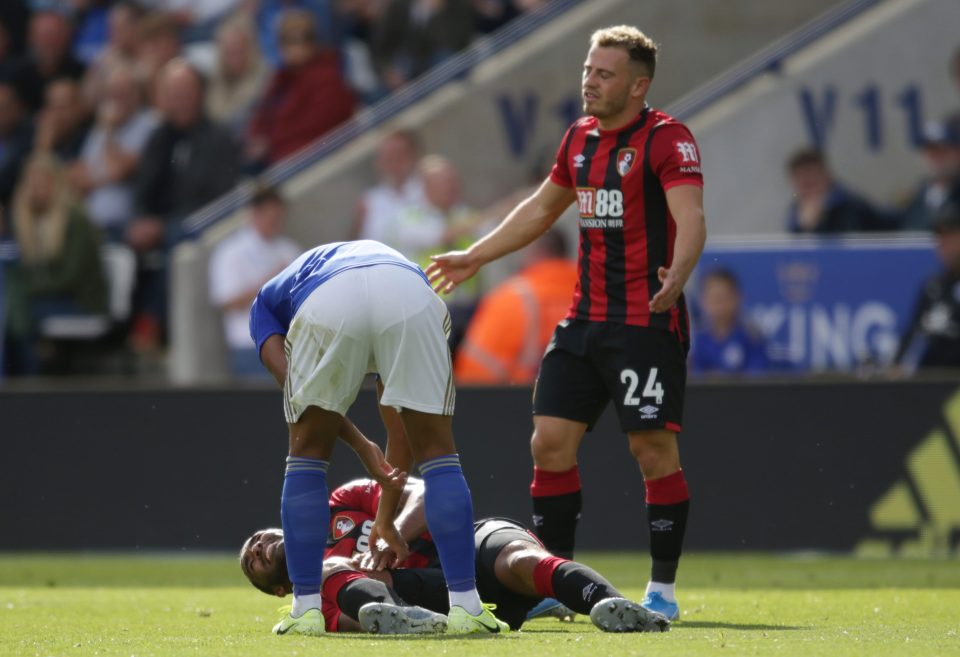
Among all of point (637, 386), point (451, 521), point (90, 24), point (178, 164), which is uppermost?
point (90, 24)

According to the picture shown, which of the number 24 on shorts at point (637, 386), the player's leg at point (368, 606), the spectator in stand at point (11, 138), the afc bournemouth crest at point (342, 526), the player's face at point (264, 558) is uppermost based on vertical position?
the spectator in stand at point (11, 138)

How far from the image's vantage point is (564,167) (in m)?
7.09

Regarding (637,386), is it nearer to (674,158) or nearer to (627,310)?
(627,310)

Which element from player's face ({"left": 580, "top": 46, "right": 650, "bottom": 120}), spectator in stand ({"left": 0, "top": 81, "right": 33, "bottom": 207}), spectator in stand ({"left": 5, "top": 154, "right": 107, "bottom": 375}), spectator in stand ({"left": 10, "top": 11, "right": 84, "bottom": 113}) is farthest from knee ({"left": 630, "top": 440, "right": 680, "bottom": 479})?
spectator in stand ({"left": 10, "top": 11, "right": 84, "bottom": 113})

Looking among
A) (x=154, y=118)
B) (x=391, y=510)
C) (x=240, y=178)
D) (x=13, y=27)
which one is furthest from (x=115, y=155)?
(x=391, y=510)

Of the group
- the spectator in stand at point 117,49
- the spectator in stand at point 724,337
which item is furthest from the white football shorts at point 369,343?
the spectator in stand at point 117,49

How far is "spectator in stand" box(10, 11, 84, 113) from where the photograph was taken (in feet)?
54.9

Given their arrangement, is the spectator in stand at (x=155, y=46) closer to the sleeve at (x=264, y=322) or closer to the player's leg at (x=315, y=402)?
the sleeve at (x=264, y=322)

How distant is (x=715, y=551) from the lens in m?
10.3

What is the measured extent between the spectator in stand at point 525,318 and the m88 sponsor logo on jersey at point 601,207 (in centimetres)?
442

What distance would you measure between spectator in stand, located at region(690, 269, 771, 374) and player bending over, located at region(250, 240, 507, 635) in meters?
5.60

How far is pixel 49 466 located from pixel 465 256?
473 centimetres

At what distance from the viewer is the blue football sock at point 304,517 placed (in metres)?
5.79

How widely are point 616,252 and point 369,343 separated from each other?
147 centimetres
